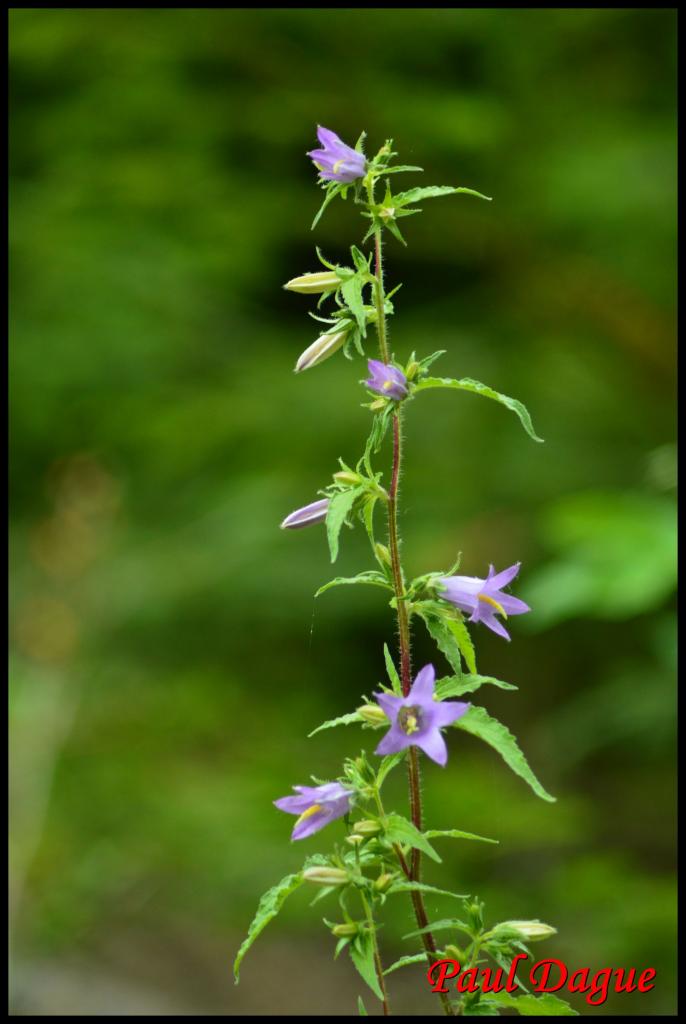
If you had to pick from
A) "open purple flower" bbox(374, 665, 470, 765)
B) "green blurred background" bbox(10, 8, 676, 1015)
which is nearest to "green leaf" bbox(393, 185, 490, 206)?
"open purple flower" bbox(374, 665, 470, 765)

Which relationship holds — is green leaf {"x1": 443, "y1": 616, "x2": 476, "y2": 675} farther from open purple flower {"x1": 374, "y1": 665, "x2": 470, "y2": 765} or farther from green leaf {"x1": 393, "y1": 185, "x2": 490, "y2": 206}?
green leaf {"x1": 393, "y1": 185, "x2": 490, "y2": 206}

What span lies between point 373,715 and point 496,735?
15cm

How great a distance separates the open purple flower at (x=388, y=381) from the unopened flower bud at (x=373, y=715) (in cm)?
38

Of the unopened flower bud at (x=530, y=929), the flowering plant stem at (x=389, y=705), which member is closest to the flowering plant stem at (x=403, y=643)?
the flowering plant stem at (x=389, y=705)

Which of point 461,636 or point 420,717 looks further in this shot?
point 461,636

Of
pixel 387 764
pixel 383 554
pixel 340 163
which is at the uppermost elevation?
pixel 340 163

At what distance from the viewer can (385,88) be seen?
4488 millimetres

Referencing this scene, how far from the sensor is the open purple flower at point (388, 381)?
124 cm

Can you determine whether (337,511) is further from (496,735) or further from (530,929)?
(530,929)

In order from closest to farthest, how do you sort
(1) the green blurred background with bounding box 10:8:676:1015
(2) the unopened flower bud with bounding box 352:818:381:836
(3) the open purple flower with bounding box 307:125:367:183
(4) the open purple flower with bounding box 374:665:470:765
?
(4) the open purple flower with bounding box 374:665:470:765 < (2) the unopened flower bud with bounding box 352:818:381:836 < (3) the open purple flower with bounding box 307:125:367:183 < (1) the green blurred background with bounding box 10:8:676:1015

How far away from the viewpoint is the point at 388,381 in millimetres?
1253

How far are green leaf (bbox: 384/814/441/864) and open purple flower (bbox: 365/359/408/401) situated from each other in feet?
1.64

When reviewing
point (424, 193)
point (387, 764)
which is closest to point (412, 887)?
point (387, 764)

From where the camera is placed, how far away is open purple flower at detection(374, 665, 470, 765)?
1.12 m
